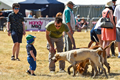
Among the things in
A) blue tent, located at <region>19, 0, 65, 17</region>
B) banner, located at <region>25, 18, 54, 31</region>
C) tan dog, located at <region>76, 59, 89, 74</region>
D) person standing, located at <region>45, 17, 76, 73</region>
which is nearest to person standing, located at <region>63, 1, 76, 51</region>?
person standing, located at <region>45, 17, 76, 73</region>

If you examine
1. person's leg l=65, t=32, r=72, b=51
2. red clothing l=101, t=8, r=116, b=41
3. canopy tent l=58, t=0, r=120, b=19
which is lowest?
person's leg l=65, t=32, r=72, b=51

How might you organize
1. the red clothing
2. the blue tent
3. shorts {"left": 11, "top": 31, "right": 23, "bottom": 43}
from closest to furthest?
1. shorts {"left": 11, "top": 31, "right": 23, "bottom": 43}
2. the red clothing
3. the blue tent

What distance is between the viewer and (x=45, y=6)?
86.9ft

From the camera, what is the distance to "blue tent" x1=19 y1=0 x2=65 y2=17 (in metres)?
26.4

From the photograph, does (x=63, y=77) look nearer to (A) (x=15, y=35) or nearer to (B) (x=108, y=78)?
(B) (x=108, y=78)

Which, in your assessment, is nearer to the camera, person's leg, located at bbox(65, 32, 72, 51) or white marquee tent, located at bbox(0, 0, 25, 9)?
person's leg, located at bbox(65, 32, 72, 51)

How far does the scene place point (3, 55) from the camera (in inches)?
395

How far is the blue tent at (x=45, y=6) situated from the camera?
26.4 meters

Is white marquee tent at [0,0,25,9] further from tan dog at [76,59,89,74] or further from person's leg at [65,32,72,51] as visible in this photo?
tan dog at [76,59,89,74]

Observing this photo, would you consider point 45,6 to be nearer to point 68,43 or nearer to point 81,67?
point 68,43

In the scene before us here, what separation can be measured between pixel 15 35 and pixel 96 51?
346cm

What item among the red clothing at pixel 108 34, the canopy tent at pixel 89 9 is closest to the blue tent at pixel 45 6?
the canopy tent at pixel 89 9

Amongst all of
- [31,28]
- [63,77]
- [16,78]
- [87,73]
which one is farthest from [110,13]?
[31,28]

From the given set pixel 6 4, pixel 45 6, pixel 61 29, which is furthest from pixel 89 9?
pixel 61 29
